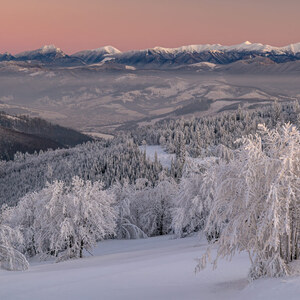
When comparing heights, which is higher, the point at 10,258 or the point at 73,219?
the point at 10,258

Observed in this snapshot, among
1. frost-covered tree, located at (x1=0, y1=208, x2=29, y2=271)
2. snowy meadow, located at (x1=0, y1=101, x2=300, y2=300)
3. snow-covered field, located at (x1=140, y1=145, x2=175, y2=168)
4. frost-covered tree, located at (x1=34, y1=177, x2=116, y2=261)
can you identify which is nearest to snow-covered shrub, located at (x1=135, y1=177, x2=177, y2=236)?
snowy meadow, located at (x1=0, y1=101, x2=300, y2=300)

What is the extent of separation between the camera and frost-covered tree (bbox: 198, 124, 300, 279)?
57.4 feet

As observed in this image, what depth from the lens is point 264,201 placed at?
18750 mm

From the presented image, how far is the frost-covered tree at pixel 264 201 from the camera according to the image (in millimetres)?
17484

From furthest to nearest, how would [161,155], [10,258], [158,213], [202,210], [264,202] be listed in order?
[161,155], [158,213], [202,210], [10,258], [264,202]

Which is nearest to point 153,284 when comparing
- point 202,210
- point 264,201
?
point 264,201

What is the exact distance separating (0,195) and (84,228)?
14160 cm

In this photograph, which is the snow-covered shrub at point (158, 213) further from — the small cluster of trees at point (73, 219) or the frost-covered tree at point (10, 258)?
the frost-covered tree at point (10, 258)

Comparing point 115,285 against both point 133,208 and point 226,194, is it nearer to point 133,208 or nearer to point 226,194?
point 226,194

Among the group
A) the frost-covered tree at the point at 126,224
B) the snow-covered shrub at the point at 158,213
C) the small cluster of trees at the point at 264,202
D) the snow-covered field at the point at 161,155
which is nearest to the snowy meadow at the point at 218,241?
the small cluster of trees at the point at 264,202

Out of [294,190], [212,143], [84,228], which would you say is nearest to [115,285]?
[294,190]

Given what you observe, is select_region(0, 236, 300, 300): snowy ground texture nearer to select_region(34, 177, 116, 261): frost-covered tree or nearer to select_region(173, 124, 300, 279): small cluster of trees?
select_region(173, 124, 300, 279): small cluster of trees

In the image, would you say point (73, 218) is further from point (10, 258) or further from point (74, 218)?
point (10, 258)

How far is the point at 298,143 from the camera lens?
731 inches
